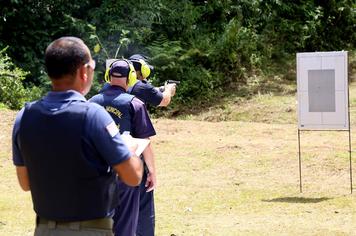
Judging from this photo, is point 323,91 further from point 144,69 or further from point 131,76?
point 131,76

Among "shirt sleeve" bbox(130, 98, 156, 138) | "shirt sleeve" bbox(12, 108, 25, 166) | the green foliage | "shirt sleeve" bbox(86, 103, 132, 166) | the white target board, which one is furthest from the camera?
the green foliage

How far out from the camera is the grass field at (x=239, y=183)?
305 inches

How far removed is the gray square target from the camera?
9.42m

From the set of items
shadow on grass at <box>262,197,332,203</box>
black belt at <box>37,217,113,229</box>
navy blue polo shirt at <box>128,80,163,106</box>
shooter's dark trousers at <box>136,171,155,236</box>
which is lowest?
shadow on grass at <box>262,197,332,203</box>

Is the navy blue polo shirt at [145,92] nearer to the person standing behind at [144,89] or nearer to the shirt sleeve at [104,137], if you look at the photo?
the person standing behind at [144,89]

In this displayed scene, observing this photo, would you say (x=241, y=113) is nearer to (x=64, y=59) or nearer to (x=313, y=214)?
(x=313, y=214)

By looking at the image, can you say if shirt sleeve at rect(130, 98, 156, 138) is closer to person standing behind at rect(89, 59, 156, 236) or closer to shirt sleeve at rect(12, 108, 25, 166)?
person standing behind at rect(89, 59, 156, 236)

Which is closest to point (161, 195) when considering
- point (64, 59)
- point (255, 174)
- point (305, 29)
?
point (255, 174)

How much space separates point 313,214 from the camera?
8094 mm

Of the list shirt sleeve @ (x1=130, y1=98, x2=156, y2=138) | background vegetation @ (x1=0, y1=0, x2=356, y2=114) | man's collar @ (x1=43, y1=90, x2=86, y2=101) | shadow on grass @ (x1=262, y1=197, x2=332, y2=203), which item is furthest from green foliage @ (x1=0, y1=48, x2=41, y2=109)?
man's collar @ (x1=43, y1=90, x2=86, y2=101)

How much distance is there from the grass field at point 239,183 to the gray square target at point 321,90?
3.68 feet

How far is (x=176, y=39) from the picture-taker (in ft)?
70.2

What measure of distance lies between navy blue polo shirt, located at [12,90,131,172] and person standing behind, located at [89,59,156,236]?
1690 mm

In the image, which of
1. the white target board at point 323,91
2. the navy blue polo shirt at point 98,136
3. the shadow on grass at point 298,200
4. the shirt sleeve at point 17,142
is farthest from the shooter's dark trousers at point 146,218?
the white target board at point 323,91
